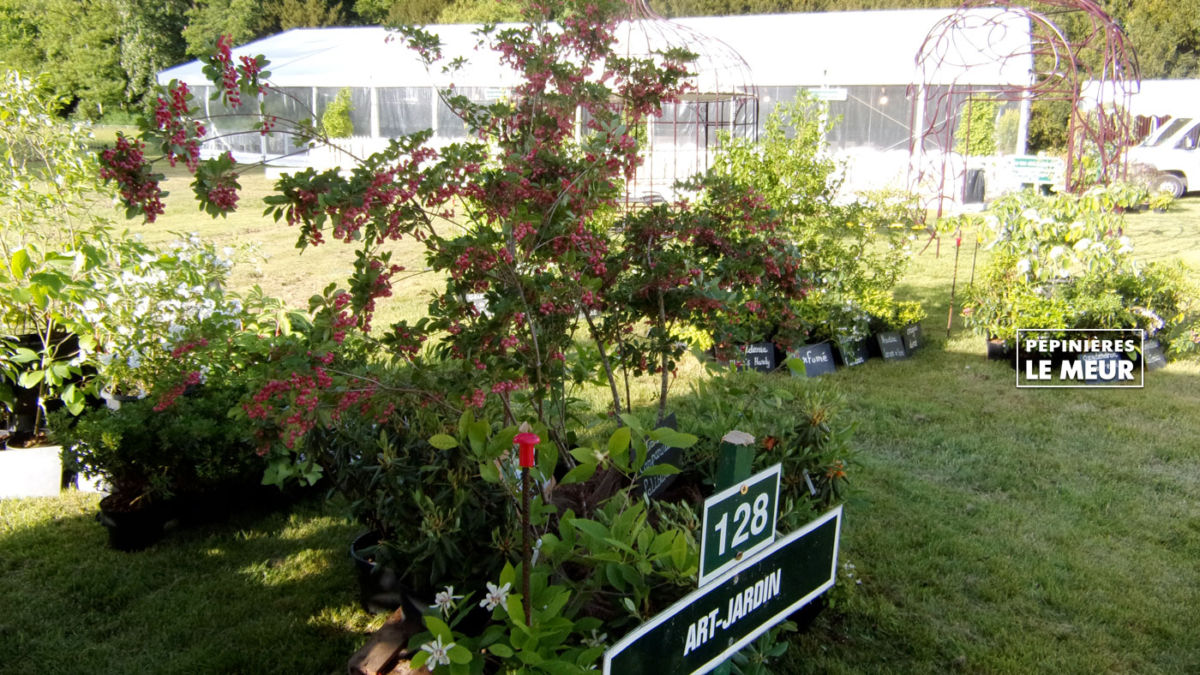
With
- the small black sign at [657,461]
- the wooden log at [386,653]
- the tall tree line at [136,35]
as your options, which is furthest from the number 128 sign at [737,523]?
the tall tree line at [136,35]

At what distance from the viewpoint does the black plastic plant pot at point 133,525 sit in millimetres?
3818

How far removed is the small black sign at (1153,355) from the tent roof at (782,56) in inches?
299

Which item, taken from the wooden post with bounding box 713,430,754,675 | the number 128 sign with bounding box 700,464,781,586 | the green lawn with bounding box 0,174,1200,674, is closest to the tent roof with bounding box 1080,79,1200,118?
the green lawn with bounding box 0,174,1200,674

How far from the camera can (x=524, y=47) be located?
3189mm

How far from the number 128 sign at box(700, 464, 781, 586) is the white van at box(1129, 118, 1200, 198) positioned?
1689 centimetres

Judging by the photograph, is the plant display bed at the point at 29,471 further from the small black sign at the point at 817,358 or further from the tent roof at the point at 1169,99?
the tent roof at the point at 1169,99

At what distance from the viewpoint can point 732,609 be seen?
1621mm

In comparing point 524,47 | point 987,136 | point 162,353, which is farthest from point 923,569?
point 987,136

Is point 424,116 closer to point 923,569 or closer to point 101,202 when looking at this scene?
point 101,202

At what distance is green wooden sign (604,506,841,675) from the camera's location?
4.73 ft

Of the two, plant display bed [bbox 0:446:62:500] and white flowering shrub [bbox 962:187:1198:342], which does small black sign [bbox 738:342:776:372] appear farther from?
plant display bed [bbox 0:446:62:500]

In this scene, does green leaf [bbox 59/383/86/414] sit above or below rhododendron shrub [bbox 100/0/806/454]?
below

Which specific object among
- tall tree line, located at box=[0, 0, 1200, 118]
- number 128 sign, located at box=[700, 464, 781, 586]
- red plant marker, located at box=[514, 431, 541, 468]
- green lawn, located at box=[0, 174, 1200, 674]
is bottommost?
green lawn, located at box=[0, 174, 1200, 674]

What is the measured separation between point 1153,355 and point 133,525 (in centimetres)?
670
